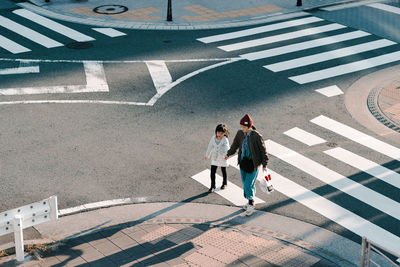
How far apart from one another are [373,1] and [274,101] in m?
12.7

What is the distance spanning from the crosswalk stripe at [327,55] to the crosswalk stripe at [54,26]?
6.66 m

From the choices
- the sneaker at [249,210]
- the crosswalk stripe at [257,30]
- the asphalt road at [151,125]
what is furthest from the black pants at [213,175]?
the crosswalk stripe at [257,30]

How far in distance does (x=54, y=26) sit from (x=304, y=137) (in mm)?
11812

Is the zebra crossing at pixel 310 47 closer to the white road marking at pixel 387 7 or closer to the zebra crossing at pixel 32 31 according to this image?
the white road marking at pixel 387 7

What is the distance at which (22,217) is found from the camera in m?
9.75

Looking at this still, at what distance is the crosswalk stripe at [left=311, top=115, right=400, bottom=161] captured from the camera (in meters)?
14.2

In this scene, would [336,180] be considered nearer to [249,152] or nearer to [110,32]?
[249,152]

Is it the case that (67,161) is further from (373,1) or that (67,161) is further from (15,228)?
(373,1)

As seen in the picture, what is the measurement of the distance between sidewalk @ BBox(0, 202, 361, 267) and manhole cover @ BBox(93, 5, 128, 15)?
14.1m

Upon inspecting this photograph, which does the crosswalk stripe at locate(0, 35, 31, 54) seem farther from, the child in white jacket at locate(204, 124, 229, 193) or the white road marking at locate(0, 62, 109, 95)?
the child in white jacket at locate(204, 124, 229, 193)

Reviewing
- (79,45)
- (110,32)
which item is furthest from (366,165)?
(110,32)

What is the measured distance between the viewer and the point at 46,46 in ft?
66.8

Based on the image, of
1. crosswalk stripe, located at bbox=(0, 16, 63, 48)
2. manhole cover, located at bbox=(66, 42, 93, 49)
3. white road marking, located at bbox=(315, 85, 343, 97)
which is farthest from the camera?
crosswalk stripe, located at bbox=(0, 16, 63, 48)

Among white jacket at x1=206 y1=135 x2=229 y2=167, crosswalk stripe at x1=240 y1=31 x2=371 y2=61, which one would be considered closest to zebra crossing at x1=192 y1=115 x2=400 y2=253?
white jacket at x1=206 y1=135 x2=229 y2=167
